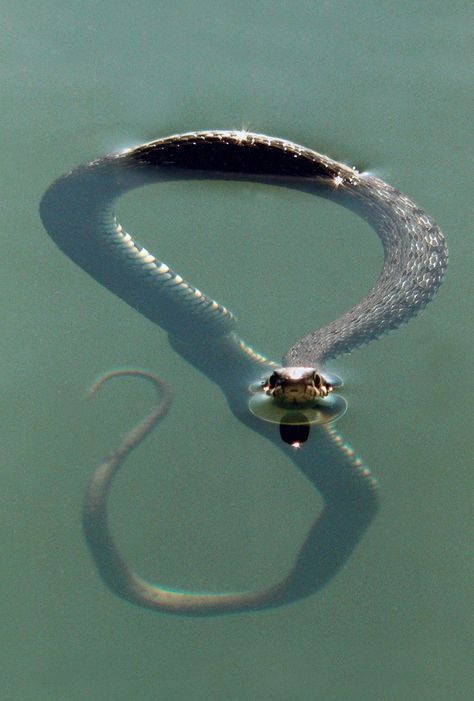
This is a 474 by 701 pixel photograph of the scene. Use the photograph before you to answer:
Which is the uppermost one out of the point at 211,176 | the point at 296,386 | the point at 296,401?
the point at 211,176

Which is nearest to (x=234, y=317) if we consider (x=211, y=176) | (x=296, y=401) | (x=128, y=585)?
(x=296, y=401)

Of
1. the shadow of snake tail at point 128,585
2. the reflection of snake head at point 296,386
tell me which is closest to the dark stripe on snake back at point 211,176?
the reflection of snake head at point 296,386

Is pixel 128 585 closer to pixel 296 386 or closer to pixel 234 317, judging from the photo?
pixel 296 386

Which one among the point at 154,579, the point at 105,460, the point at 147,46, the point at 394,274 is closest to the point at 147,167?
the point at 147,46

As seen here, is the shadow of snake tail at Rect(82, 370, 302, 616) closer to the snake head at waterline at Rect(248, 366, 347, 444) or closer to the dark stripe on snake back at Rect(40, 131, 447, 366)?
the snake head at waterline at Rect(248, 366, 347, 444)

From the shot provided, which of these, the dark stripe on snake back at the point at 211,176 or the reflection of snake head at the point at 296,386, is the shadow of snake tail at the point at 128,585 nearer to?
the reflection of snake head at the point at 296,386

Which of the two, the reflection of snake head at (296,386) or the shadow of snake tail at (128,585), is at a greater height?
the reflection of snake head at (296,386)
